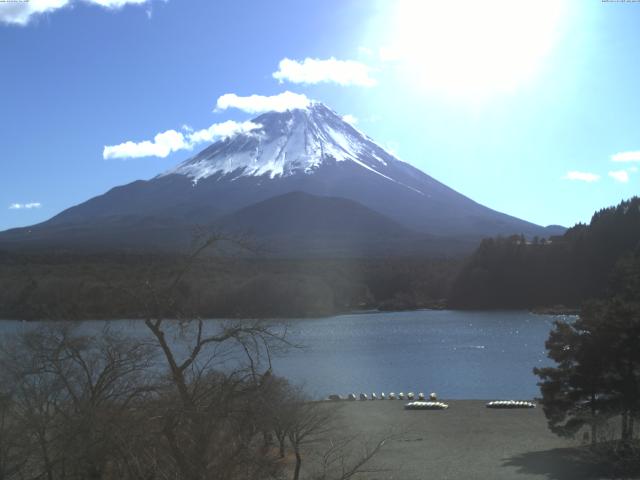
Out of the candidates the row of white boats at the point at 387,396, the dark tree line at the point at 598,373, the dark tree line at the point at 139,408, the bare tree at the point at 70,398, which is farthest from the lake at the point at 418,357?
the dark tree line at the point at 598,373

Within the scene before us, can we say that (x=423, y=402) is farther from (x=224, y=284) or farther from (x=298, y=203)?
(x=298, y=203)

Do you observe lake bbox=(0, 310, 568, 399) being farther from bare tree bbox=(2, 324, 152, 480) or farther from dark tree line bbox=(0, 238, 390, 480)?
dark tree line bbox=(0, 238, 390, 480)

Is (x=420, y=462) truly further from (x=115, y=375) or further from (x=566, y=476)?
(x=115, y=375)

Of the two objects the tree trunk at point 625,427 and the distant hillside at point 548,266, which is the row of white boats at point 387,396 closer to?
the tree trunk at point 625,427

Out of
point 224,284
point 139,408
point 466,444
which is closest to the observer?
point 139,408

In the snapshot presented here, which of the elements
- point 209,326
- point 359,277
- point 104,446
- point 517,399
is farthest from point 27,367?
point 359,277

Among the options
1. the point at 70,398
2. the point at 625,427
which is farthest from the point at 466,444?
the point at 70,398
